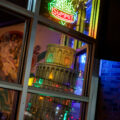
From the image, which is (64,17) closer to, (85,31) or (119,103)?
(85,31)

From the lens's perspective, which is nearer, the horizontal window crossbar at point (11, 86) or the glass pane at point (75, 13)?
the horizontal window crossbar at point (11, 86)

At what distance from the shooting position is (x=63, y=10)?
6.33ft

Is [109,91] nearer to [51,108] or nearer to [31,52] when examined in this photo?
[51,108]

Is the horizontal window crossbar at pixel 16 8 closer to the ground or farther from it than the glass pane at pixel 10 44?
farther from it

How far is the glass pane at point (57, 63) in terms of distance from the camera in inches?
69.3

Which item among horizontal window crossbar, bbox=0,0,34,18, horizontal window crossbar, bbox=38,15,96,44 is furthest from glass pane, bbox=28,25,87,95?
horizontal window crossbar, bbox=0,0,34,18

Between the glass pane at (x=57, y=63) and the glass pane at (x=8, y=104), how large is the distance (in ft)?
0.50

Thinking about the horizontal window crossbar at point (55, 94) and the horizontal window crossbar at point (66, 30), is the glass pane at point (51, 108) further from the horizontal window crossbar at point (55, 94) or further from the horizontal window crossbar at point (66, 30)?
the horizontal window crossbar at point (66, 30)

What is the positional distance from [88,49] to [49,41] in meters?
0.42

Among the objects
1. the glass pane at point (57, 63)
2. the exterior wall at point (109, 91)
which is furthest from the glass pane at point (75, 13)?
the exterior wall at point (109, 91)

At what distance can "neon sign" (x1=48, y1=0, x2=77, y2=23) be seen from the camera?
1876mm

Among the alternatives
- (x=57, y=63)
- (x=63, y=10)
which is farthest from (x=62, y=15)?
(x=57, y=63)

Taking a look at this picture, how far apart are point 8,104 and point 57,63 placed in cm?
57

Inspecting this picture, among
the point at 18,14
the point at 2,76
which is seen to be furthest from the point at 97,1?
the point at 2,76
